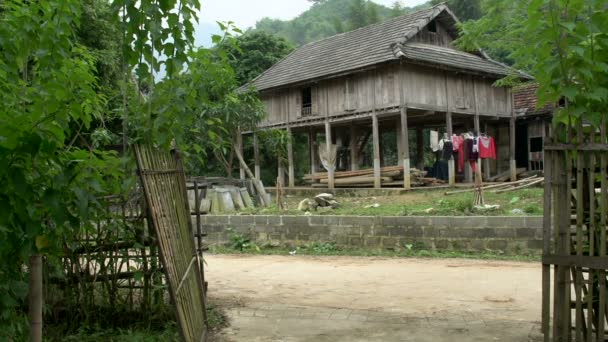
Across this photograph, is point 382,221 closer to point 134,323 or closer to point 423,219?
point 423,219

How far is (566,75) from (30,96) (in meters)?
3.36

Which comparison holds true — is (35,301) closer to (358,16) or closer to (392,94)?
(392,94)

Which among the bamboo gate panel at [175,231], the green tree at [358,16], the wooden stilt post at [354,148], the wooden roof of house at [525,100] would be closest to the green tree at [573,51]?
the bamboo gate panel at [175,231]

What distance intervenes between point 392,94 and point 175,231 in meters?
15.2

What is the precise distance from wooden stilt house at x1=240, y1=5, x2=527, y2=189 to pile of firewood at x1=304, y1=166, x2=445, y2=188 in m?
0.26

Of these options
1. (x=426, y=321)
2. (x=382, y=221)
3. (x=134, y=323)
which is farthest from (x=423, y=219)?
(x=134, y=323)

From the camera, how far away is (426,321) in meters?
5.47

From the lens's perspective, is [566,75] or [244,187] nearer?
[566,75]

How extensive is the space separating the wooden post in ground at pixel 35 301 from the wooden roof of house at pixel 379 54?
52.4 feet

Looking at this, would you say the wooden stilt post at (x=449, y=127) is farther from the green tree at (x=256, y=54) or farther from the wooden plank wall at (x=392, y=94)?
the green tree at (x=256, y=54)

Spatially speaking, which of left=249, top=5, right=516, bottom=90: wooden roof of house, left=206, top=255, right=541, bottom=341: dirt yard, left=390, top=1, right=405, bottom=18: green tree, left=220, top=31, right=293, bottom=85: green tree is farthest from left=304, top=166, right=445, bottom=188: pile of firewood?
left=390, top=1, right=405, bottom=18: green tree

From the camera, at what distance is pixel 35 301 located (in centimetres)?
283

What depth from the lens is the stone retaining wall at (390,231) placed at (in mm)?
10242

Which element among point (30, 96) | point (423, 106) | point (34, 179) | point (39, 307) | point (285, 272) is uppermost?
point (423, 106)
